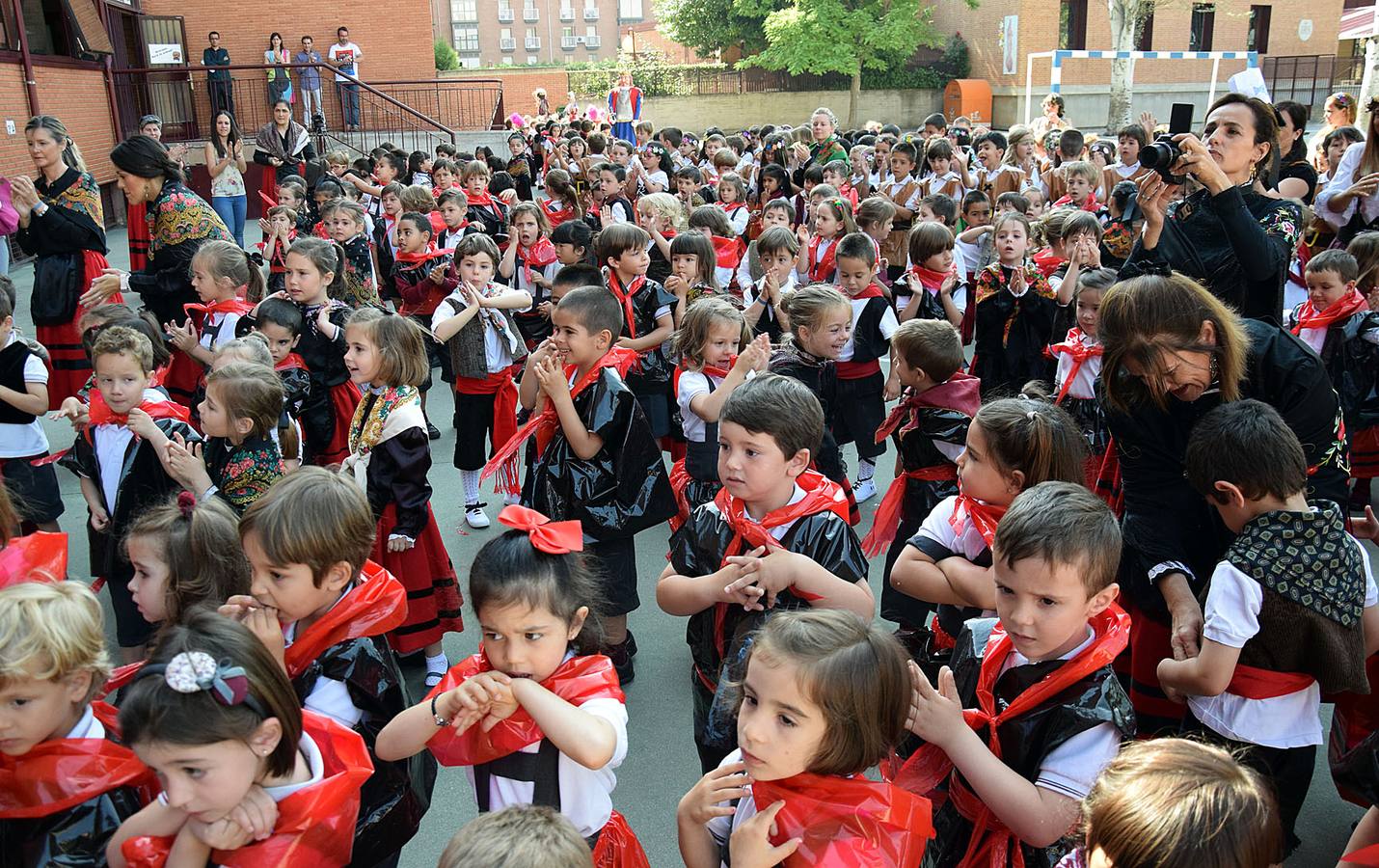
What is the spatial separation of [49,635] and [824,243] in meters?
6.33

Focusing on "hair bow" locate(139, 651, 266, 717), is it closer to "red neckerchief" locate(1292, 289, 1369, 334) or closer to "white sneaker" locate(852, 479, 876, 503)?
"white sneaker" locate(852, 479, 876, 503)

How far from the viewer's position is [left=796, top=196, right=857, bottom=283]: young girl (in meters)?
7.37

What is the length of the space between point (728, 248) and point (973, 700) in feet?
16.8

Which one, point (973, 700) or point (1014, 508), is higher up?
point (1014, 508)

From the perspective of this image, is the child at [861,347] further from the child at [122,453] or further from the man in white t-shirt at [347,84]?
the man in white t-shirt at [347,84]

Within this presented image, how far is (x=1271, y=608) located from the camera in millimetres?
2324

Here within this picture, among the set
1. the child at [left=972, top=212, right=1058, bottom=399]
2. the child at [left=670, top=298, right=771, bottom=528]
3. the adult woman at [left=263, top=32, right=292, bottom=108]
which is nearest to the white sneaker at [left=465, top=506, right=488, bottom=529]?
the child at [left=670, top=298, right=771, bottom=528]

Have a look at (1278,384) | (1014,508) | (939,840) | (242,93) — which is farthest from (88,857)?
(242,93)

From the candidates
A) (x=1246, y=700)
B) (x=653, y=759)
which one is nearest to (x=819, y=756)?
(x=1246, y=700)

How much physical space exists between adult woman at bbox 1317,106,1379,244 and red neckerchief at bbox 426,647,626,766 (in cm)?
619

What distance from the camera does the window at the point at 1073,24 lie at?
3369cm

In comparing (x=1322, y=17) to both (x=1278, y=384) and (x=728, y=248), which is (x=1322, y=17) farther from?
(x=1278, y=384)

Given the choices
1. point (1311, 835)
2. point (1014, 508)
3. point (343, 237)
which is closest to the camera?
point (1014, 508)

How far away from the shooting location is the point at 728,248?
694 centimetres
